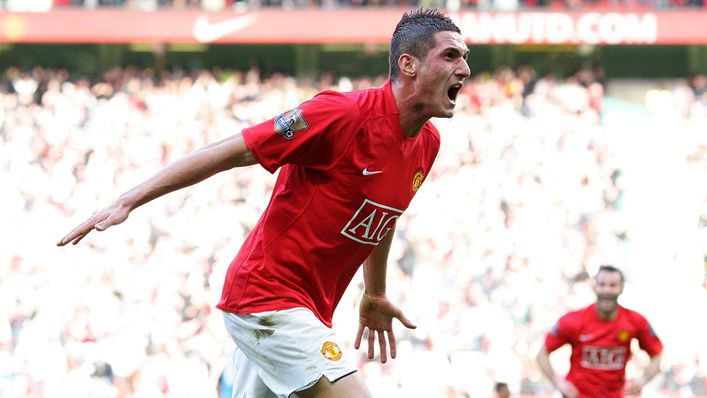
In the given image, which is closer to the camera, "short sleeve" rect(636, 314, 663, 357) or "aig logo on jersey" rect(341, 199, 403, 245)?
"aig logo on jersey" rect(341, 199, 403, 245)

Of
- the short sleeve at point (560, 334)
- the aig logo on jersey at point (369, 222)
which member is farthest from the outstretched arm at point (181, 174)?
the short sleeve at point (560, 334)

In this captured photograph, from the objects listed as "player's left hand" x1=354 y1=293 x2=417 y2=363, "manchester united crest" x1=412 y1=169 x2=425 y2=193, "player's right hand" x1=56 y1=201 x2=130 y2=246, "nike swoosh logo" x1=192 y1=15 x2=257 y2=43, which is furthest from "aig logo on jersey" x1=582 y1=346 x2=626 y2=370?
"nike swoosh logo" x1=192 y1=15 x2=257 y2=43

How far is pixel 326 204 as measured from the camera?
4188 millimetres

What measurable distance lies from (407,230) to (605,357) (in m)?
7.35

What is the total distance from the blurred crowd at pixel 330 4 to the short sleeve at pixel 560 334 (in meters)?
11.1

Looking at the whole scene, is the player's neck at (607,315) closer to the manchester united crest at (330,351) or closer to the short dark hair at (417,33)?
the short dark hair at (417,33)

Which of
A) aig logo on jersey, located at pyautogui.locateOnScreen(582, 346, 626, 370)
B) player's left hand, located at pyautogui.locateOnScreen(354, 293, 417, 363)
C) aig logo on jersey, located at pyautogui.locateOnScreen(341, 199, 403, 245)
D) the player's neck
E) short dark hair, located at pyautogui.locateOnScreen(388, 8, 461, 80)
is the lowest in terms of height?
aig logo on jersey, located at pyautogui.locateOnScreen(582, 346, 626, 370)

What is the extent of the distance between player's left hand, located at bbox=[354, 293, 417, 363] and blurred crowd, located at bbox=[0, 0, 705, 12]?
14.4 metres

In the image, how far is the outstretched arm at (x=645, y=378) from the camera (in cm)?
807

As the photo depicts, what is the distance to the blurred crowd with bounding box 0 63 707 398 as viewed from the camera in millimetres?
13766

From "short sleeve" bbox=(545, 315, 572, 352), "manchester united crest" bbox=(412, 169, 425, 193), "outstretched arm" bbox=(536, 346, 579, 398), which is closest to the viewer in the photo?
"manchester united crest" bbox=(412, 169, 425, 193)

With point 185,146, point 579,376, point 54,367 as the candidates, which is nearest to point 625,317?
point 579,376

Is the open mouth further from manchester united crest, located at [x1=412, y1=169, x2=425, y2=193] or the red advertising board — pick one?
the red advertising board

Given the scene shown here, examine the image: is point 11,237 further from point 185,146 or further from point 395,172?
point 395,172
